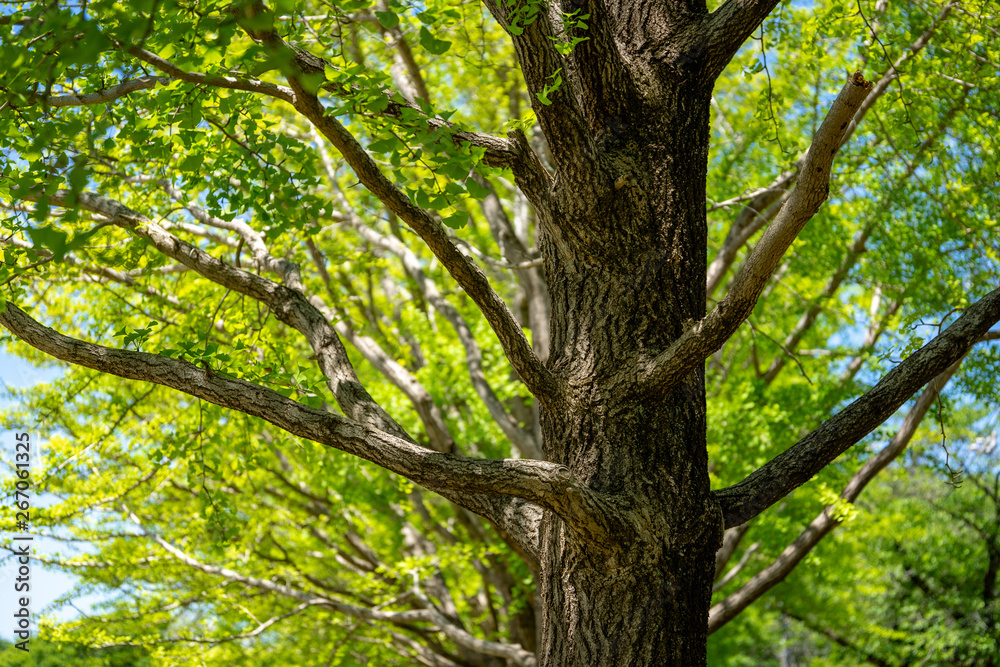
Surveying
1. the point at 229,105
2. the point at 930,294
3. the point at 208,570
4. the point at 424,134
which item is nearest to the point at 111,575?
the point at 208,570

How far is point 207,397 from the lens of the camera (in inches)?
122

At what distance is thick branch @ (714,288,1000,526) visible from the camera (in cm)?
317

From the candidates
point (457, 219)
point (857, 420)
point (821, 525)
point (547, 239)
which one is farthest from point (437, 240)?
point (821, 525)

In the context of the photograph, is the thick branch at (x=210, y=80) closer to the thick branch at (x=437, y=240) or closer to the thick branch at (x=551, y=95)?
the thick branch at (x=437, y=240)

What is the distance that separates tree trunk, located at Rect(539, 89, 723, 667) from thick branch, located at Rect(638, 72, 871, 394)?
19 cm

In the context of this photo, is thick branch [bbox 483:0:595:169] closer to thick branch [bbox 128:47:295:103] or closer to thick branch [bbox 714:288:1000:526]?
thick branch [bbox 128:47:295:103]

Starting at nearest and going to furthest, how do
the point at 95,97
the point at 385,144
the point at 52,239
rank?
the point at 52,239 < the point at 385,144 < the point at 95,97

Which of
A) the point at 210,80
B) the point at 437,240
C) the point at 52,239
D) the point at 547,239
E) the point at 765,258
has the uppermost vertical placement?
the point at 547,239

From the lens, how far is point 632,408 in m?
3.12

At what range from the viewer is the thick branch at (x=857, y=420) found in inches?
125

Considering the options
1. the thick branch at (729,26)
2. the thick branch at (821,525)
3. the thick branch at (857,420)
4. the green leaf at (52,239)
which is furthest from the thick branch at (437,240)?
the thick branch at (821,525)

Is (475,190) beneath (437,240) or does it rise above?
above

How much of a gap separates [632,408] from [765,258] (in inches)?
31.4

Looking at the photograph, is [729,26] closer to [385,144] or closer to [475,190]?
[475,190]
